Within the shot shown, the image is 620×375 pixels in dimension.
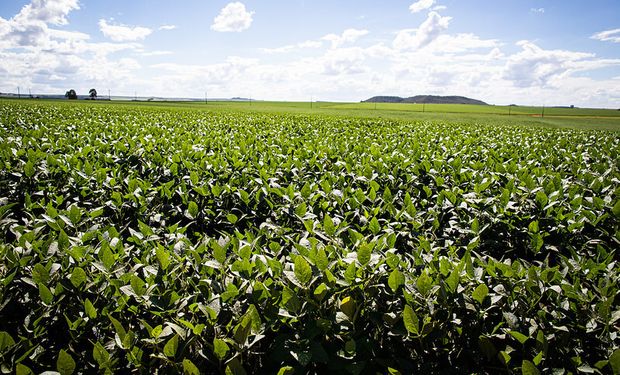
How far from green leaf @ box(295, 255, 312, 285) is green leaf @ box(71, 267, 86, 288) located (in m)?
1.35

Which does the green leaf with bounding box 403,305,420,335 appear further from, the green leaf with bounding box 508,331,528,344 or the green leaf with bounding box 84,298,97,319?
the green leaf with bounding box 84,298,97,319

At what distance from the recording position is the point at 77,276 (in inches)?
89.2

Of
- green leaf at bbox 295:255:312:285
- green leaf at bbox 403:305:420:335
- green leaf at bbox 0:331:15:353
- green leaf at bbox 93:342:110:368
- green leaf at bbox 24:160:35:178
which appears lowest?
green leaf at bbox 93:342:110:368

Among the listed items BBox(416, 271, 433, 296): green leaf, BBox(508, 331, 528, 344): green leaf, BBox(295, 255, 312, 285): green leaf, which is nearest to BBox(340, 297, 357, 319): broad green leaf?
Answer: BBox(295, 255, 312, 285): green leaf

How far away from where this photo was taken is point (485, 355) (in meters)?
2.13

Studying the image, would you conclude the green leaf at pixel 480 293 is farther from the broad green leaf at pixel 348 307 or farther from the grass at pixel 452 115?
the grass at pixel 452 115

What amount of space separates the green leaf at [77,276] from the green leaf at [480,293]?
2.42 metres

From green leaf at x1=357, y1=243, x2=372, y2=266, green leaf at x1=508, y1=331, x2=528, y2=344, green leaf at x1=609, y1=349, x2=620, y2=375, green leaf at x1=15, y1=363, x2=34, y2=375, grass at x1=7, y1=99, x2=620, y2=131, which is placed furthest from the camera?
grass at x1=7, y1=99, x2=620, y2=131

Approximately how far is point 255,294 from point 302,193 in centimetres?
240

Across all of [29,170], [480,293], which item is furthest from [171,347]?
[29,170]

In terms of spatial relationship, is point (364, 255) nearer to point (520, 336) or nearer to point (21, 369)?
point (520, 336)

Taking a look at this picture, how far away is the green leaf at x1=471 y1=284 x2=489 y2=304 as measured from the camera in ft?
7.02

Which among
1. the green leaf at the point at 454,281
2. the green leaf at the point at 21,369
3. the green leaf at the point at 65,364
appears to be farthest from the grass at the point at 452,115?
the green leaf at the point at 21,369

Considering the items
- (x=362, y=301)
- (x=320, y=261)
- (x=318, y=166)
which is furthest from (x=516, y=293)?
(x=318, y=166)
